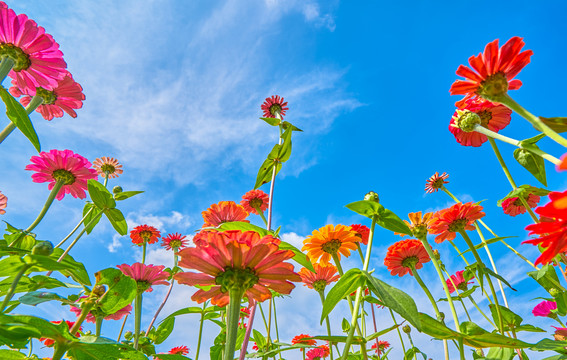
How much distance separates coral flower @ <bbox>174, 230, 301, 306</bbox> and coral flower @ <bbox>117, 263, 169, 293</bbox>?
1.41 metres

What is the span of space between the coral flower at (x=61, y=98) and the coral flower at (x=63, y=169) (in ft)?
0.96

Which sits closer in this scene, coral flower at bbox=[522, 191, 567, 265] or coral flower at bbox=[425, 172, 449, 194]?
coral flower at bbox=[522, 191, 567, 265]

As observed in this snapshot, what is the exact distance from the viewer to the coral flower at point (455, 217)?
93.4 inches

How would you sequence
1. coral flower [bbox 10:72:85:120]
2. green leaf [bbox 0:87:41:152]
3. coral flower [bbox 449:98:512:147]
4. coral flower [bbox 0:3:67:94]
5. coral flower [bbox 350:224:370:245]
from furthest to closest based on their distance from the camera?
coral flower [bbox 350:224:370:245], coral flower [bbox 10:72:85:120], coral flower [bbox 449:98:512:147], coral flower [bbox 0:3:67:94], green leaf [bbox 0:87:41:152]

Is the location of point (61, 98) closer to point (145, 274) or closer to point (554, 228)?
point (145, 274)

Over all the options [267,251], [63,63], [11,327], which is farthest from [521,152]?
[63,63]

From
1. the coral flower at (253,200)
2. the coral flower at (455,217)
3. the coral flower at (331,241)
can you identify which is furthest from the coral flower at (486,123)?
the coral flower at (253,200)

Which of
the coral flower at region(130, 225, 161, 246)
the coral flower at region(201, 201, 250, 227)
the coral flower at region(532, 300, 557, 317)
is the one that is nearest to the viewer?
the coral flower at region(201, 201, 250, 227)

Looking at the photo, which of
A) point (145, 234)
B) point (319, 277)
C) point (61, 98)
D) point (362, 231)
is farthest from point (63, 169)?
point (362, 231)

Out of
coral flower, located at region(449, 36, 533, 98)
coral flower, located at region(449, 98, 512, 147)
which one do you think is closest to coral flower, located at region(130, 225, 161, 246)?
coral flower, located at region(449, 98, 512, 147)

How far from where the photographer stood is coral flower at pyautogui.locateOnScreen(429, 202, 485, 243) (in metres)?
2.37

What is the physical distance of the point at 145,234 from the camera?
3.88m

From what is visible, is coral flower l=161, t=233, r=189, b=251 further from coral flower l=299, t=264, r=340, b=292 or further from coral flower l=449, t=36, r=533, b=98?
coral flower l=449, t=36, r=533, b=98

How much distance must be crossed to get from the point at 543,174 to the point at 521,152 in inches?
9.1
